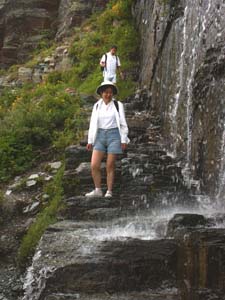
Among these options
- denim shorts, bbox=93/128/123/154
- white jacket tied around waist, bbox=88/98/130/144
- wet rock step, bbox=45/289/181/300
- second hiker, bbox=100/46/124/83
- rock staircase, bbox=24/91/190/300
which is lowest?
wet rock step, bbox=45/289/181/300

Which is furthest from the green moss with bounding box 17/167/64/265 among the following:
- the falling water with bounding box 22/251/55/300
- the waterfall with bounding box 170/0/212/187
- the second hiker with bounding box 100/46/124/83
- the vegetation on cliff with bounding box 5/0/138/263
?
the second hiker with bounding box 100/46/124/83

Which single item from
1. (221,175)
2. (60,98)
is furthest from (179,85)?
(60,98)

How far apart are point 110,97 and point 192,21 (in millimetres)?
2925

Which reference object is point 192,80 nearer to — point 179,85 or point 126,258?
point 179,85

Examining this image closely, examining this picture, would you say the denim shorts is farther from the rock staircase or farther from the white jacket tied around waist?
the rock staircase

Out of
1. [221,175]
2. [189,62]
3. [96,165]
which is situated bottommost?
[221,175]

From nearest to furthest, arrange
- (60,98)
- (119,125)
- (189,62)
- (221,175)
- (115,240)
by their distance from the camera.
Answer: (115,240), (221,175), (119,125), (189,62), (60,98)

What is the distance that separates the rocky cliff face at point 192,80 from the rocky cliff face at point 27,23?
11.1 metres

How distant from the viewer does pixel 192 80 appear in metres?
9.53

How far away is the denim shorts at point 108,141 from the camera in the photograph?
8.30 m

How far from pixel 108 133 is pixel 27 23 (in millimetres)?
17477

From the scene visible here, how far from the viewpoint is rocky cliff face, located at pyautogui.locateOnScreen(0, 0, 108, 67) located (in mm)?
23969

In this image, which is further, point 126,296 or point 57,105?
point 57,105

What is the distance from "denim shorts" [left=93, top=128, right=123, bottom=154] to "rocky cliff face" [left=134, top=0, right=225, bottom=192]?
1.50 meters
